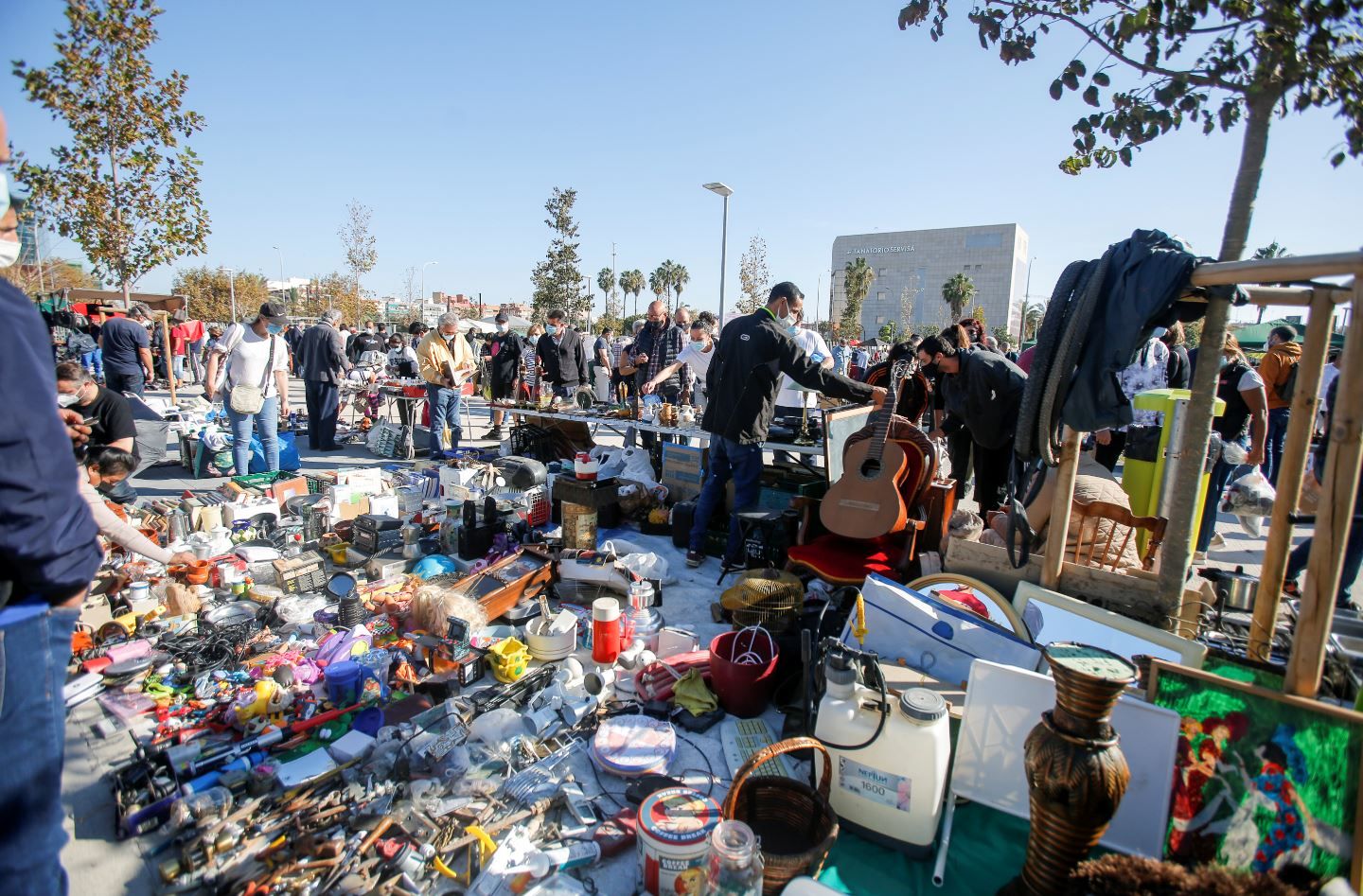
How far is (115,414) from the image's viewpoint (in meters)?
4.57

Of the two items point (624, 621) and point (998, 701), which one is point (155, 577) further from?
point (998, 701)

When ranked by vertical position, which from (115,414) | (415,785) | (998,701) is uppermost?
(115,414)

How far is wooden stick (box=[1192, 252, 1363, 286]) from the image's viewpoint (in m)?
1.87

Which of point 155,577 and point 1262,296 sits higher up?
point 1262,296

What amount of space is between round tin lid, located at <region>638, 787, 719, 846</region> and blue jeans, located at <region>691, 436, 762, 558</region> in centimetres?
265

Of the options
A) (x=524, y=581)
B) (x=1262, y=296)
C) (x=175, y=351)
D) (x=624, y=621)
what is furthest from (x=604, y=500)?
(x=175, y=351)

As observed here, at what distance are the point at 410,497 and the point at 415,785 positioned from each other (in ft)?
13.1

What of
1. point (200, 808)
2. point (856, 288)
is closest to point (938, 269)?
point (856, 288)

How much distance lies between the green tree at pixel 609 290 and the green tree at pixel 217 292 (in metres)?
24.5

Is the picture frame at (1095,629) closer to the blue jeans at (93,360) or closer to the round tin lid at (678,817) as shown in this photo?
the round tin lid at (678,817)

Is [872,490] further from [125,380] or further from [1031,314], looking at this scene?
[1031,314]

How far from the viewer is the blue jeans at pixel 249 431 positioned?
22.5ft

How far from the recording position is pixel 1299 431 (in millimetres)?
2146

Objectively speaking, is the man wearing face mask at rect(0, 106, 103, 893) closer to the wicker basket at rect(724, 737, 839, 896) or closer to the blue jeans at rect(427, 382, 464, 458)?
the wicker basket at rect(724, 737, 839, 896)
